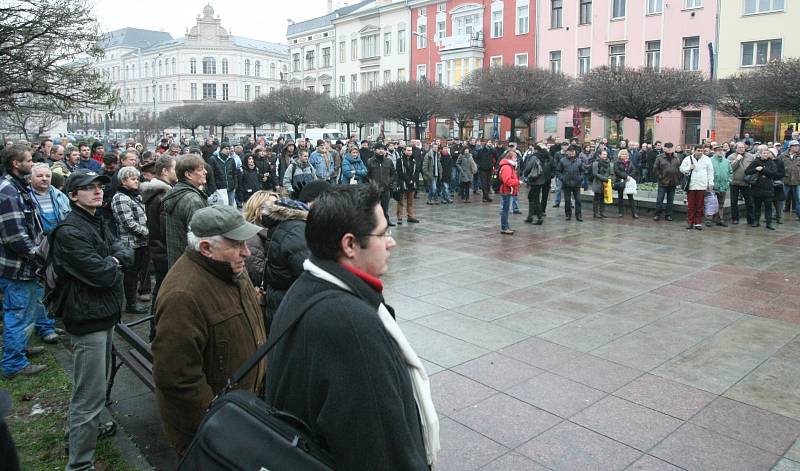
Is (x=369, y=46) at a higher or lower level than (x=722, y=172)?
higher

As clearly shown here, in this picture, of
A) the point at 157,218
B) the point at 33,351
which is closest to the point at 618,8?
the point at 157,218

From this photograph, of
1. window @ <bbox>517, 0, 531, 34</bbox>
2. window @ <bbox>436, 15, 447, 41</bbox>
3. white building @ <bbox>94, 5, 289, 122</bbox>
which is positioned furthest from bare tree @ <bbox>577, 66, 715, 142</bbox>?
white building @ <bbox>94, 5, 289, 122</bbox>

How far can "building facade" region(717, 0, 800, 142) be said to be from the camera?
29906 millimetres

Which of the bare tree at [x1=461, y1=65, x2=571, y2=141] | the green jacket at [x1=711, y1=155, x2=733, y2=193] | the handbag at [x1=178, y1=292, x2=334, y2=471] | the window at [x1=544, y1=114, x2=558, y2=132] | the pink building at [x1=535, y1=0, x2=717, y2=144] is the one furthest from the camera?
the window at [x1=544, y1=114, x2=558, y2=132]

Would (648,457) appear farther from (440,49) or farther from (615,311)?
(440,49)

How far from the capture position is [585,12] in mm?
39438

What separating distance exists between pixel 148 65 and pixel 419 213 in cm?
9730

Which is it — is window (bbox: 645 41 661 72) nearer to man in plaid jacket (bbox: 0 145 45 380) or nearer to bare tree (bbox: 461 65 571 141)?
bare tree (bbox: 461 65 571 141)

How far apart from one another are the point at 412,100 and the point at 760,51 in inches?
728

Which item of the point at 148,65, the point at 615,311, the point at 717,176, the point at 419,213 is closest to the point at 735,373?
the point at 615,311

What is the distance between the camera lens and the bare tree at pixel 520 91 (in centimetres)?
2927

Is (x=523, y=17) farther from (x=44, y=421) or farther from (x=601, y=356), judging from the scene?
(x=44, y=421)

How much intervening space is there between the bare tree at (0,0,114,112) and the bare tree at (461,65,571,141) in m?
19.8

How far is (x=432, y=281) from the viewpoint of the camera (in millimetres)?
9156
